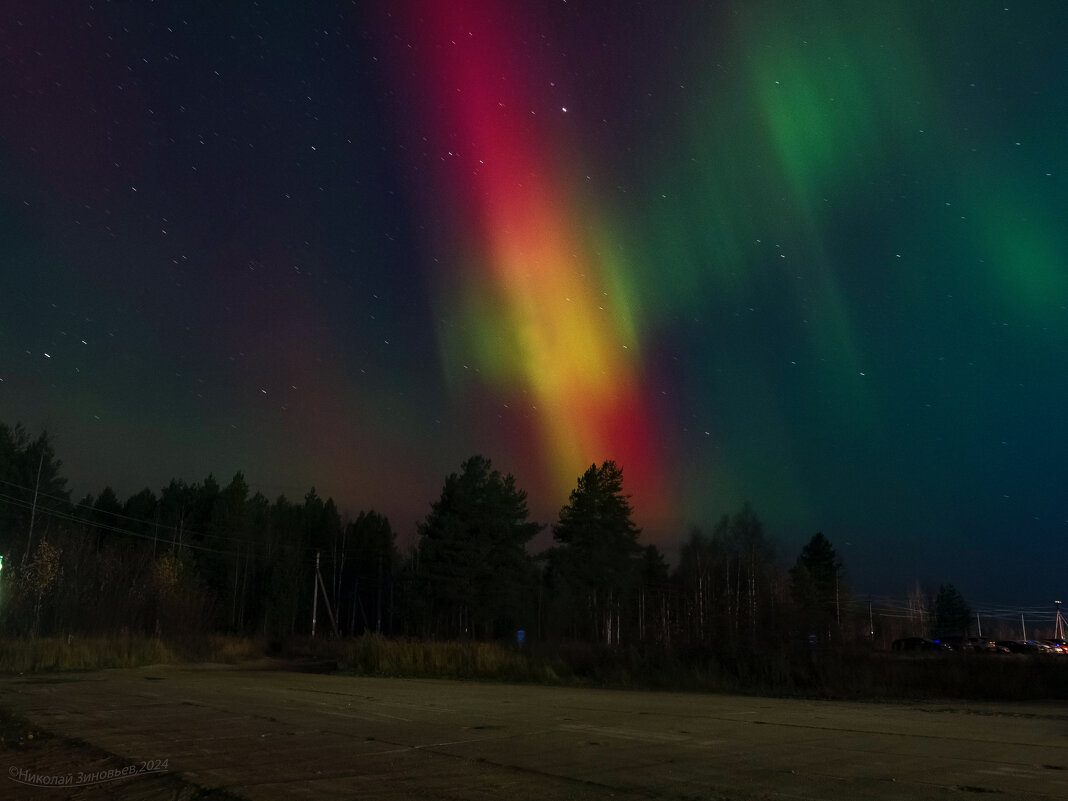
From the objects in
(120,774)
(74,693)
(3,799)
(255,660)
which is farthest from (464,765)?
(255,660)

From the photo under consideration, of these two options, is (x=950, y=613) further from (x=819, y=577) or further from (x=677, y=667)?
(x=677, y=667)

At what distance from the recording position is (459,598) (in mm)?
67062

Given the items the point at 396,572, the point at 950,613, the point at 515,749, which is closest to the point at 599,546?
the point at 396,572

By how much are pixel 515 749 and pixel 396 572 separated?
93830mm

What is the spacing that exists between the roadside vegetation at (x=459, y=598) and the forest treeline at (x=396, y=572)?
18 centimetres

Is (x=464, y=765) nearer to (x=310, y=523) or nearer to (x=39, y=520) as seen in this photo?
(x=39, y=520)

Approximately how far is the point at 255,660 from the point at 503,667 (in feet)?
79.3

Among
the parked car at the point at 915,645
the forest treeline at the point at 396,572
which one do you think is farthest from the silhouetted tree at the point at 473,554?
the parked car at the point at 915,645

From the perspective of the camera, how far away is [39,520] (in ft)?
218

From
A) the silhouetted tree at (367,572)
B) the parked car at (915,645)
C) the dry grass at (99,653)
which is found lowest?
the dry grass at (99,653)

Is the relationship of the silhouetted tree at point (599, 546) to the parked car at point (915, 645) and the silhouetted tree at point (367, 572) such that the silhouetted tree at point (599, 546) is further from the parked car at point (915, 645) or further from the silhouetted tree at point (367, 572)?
the silhouetted tree at point (367, 572)

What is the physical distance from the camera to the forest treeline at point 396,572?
160 feet

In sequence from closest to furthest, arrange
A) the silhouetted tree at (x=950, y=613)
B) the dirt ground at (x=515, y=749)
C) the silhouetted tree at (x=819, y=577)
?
the dirt ground at (x=515, y=749), the silhouetted tree at (x=819, y=577), the silhouetted tree at (x=950, y=613)

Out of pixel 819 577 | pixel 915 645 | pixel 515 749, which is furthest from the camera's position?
pixel 819 577
